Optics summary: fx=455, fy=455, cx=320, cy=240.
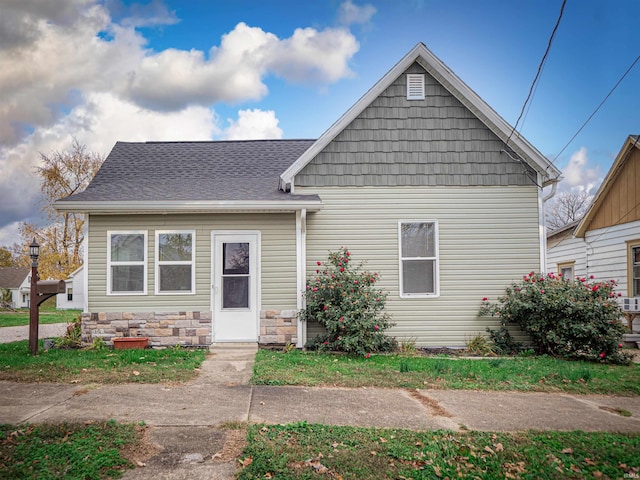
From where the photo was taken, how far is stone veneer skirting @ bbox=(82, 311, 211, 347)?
357 inches

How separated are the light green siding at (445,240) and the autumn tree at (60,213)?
24223mm

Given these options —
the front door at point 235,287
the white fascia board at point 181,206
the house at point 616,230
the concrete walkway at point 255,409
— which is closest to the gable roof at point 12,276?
the white fascia board at point 181,206

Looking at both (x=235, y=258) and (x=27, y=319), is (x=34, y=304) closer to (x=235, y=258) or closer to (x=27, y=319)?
(x=235, y=258)

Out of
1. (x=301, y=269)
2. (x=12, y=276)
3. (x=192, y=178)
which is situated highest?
(x=192, y=178)

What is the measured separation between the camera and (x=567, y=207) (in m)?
32.8

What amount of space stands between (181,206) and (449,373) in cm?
572

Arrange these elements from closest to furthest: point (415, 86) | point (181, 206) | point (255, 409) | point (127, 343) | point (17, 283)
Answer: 1. point (255, 409)
2. point (127, 343)
3. point (181, 206)
4. point (415, 86)
5. point (17, 283)

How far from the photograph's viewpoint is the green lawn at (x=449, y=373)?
20.8 ft

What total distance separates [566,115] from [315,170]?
7105 mm

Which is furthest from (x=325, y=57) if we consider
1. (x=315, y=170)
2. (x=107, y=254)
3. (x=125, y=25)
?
(x=107, y=254)

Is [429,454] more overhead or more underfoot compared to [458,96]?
more underfoot

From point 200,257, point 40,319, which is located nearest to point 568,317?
point 200,257

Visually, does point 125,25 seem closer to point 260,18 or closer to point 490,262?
point 260,18

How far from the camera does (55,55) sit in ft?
39.2
